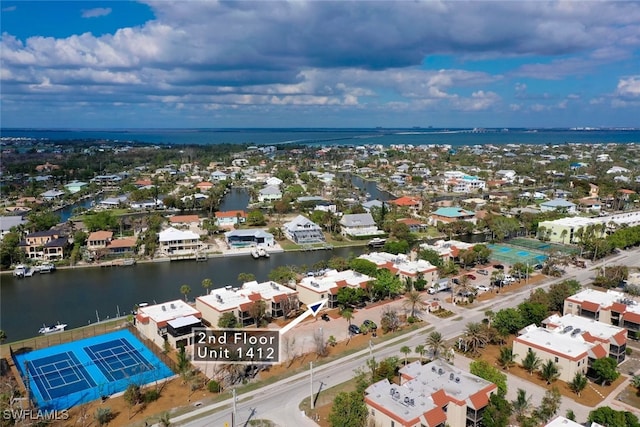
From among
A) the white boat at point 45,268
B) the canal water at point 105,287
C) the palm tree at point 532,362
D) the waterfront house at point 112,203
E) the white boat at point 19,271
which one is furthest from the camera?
the waterfront house at point 112,203

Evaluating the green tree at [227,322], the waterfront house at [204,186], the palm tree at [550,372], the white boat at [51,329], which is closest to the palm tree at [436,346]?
the palm tree at [550,372]

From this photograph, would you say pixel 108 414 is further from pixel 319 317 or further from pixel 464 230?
pixel 464 230

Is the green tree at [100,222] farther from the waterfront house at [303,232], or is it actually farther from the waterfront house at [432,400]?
the waterfront house at [432,400]

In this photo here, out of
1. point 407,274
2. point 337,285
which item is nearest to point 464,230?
point 407,274

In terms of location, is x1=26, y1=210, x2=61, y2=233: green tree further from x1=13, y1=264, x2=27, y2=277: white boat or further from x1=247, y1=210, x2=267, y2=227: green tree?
x1=247, y1=210, x2=267, y2=227: green tree

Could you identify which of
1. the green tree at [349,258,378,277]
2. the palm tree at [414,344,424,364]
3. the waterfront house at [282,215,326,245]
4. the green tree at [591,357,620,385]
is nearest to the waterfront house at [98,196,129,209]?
the waterfront house at [282,215,326,245]
